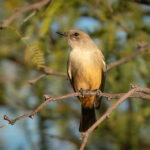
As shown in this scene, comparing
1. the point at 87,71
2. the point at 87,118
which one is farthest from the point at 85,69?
the point at 87,118

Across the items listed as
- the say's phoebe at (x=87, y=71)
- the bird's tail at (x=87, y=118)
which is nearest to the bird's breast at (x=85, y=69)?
the say's phoebe at (x=87, y=71)

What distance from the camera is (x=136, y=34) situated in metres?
4.97

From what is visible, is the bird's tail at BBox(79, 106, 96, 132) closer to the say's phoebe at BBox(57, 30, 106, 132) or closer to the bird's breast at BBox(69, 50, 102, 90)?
the say's phoebe at BBox(57, 30, 106, 132)

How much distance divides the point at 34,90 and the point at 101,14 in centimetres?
186

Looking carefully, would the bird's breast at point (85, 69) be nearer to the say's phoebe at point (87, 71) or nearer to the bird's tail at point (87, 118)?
the say's phoebe at point (87, 71)

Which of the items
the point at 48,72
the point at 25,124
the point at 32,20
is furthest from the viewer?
the point at 25,124

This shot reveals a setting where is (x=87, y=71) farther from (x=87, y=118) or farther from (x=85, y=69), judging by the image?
(x=87, y=118)

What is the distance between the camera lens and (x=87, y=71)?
4.77 m

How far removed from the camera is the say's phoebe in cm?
480

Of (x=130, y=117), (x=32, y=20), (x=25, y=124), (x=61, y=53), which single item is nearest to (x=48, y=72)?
(x=32, y=20)

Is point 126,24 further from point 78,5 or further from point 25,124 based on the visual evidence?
point 25,124

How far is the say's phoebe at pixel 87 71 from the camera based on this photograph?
4801mm

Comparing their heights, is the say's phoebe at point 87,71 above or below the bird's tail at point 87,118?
above

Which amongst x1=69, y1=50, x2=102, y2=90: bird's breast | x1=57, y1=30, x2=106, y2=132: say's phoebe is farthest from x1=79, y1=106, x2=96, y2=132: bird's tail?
x1=69, y1=50, x2=102, y2=90: bird's breast
